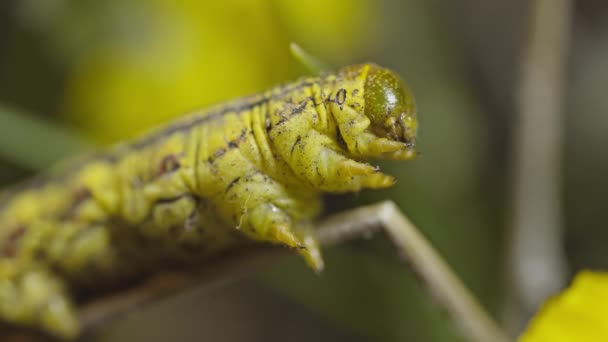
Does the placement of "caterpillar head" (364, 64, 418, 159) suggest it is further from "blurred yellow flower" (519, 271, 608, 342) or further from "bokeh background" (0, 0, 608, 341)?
"bokeh background" (0, 0, 608, 341)

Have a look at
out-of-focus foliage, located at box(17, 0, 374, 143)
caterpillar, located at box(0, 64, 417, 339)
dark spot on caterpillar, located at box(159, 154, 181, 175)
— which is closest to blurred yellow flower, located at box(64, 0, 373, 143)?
out-of-focus foliage, located at box(17, 0, 374, 143)

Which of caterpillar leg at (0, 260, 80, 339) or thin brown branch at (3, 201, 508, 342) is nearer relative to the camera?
thin brown branch at (3, 201, 508, 342)

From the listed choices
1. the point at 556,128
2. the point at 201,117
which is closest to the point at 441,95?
the point at 556,128

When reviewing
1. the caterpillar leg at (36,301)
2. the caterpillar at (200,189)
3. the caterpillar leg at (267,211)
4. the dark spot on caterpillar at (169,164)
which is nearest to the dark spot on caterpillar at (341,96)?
the caterpillar at (200,189)

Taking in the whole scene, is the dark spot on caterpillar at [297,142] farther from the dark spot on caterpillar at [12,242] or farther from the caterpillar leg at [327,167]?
the dark spot on caterpillar at [12,242]

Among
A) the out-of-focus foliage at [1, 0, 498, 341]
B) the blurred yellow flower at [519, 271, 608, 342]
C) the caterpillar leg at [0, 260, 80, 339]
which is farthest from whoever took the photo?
the out-of-focus foliage at [1, 0, 498, 341]

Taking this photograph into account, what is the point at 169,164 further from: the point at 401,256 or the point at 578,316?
the point at 578,316

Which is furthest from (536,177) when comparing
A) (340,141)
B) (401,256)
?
(340,141)

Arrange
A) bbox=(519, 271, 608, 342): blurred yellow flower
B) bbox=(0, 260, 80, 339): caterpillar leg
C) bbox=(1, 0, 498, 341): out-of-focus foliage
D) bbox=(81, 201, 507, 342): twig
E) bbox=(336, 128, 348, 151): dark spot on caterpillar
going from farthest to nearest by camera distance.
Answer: bbox=(1, 0, 498, 341): out-of-focus foliage < bbox=(0, 260, 80, 339): caterpillar leg < bbox=(81, 201, 507, 342): twig < bbox=(336, 128, 348, 151): dark spot on caterpillar < bbox=(519, 271, 608, 342): blurred yellow flower
